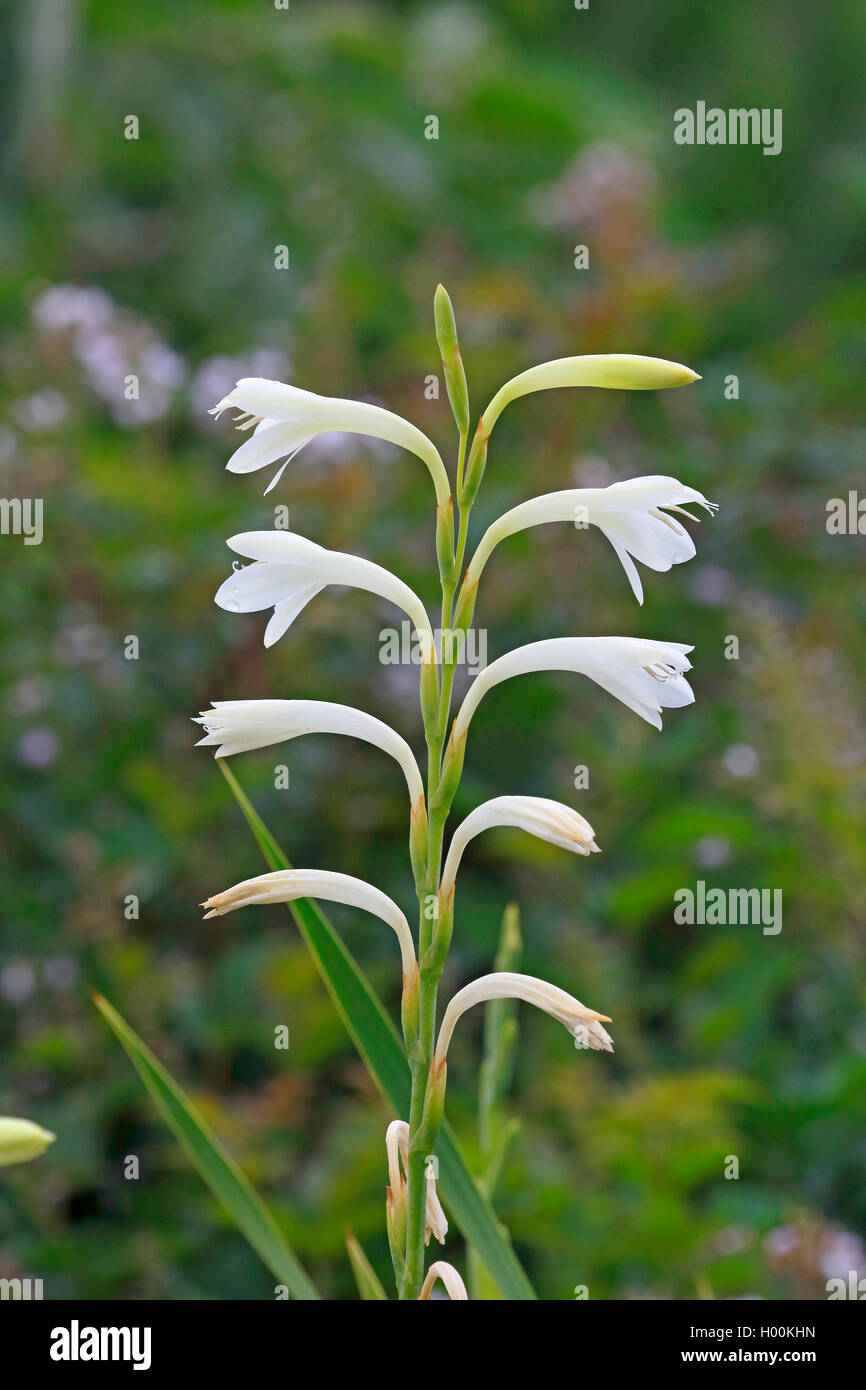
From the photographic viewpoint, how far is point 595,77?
21.4 feet

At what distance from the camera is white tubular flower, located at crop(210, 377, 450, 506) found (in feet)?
3.66

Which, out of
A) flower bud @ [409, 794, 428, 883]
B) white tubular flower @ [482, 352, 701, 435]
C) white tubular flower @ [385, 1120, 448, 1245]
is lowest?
white tubular flower @ [385, 1120, 448, 1245]

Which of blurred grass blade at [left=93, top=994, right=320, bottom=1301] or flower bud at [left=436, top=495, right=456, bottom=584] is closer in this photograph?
flower bud at [left=436, top=495, right=456, bottom=584]

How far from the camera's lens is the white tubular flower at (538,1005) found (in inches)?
40.4

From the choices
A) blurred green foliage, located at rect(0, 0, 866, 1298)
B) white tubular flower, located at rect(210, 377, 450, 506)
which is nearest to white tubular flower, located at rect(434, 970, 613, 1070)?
white tubular flower, located at rect(210, 377, 450, 506)

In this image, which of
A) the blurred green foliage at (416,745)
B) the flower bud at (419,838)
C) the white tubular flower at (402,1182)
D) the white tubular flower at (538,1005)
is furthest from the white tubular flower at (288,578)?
the blurred green foliage at (416,745)

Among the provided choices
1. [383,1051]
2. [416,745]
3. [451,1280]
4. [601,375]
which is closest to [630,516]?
[601,375]

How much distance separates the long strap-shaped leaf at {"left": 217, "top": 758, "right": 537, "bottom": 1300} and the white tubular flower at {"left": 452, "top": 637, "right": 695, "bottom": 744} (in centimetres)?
A: 23

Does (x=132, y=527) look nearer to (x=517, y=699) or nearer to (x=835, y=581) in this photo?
(x=517, y=699)

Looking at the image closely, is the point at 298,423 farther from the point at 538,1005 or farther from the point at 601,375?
the point at 538,1005

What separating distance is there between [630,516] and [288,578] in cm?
28

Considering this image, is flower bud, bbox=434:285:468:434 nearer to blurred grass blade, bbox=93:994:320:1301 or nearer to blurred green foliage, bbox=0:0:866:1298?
blurred grass blade, bbox=93:994:320:1301

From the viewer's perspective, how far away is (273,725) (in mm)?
1119

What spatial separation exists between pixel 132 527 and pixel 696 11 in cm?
474
